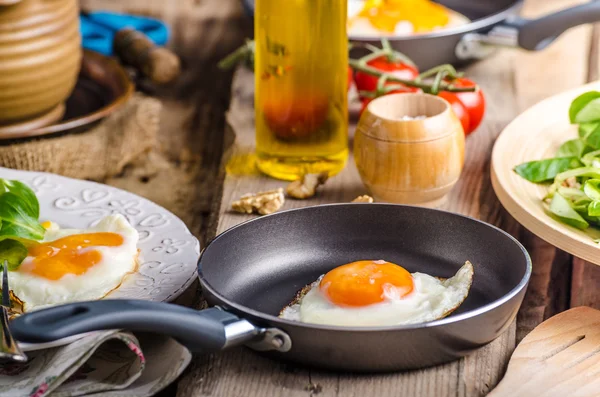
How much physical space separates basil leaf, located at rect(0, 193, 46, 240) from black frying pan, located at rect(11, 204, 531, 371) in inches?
10.5

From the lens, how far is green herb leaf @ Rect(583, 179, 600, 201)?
1.28 metres

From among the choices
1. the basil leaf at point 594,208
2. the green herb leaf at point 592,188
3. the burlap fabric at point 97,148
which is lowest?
the burlap fabric at point 97,148

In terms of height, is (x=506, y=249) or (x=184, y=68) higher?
(x=506, y=249)

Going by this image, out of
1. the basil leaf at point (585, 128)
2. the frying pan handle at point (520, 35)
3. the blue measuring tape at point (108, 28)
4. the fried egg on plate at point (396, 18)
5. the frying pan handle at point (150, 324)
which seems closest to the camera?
the frying pan handle at point (150, 324)

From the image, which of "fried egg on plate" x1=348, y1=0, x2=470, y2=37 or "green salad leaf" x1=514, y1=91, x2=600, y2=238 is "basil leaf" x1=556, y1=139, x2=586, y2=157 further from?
"fried egg on plate" x1=348, y1=0, x2=470, y2=37

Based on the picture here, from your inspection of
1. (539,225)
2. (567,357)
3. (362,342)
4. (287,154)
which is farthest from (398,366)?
(287,154)

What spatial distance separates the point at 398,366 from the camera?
97 cm

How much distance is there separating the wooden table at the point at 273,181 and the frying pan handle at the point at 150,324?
3.4 inches

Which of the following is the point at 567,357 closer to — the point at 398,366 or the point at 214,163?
the point at 398,366

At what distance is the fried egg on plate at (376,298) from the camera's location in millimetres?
1005

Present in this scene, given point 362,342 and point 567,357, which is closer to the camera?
point 362,342

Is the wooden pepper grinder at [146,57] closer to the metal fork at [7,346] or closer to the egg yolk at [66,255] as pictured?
the egg yolk at [66,255]

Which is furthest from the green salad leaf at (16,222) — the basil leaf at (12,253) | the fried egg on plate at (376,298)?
the fried egg on plate at (376,298)

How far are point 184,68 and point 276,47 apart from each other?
3.57 feet
